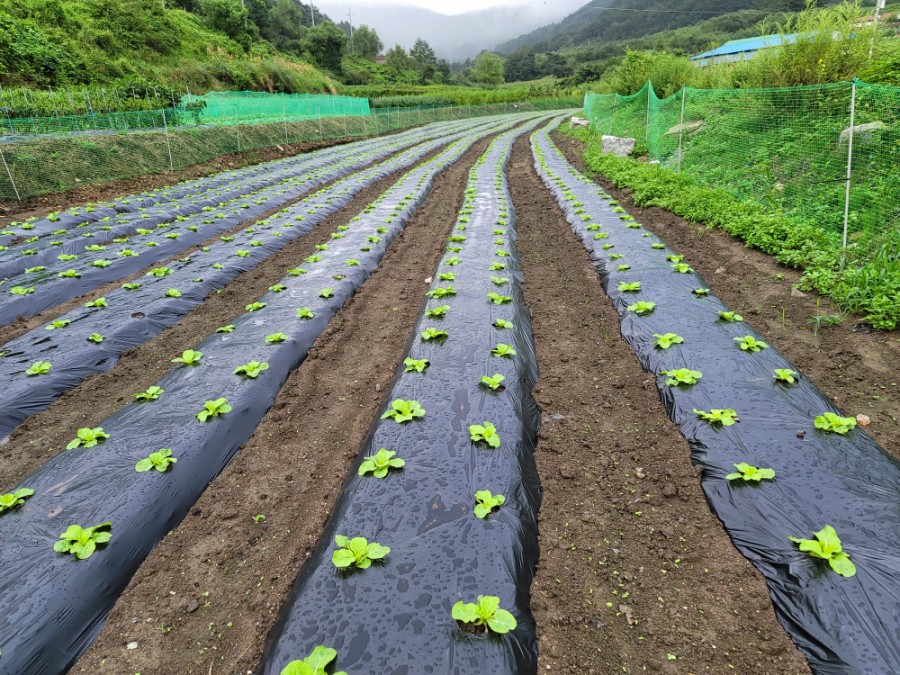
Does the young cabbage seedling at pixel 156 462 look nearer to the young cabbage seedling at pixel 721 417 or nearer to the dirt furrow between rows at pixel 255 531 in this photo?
the dirt furrow between rows at pixel 255 531

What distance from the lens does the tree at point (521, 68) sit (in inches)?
3878

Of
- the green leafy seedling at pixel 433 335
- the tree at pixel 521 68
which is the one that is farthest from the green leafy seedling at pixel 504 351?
the tree at pixel 521 68

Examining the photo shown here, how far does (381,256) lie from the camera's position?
25.7 ft

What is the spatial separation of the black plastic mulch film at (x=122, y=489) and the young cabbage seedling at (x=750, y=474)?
363 centimetres

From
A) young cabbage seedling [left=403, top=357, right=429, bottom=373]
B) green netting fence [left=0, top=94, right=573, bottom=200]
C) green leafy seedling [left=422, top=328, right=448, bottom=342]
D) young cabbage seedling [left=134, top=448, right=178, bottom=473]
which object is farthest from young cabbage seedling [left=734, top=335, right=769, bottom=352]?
green netting fence [left=0, top=94, right=573, bottom=200]

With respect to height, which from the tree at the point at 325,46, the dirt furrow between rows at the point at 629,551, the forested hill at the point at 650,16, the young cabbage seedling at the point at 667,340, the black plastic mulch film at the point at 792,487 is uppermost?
the forested hill at the point at 650,16

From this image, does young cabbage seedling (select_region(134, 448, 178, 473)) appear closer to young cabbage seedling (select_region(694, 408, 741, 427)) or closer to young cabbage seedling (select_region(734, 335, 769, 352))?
young cabbage seedling (select_region(694, 408, 741, 427))

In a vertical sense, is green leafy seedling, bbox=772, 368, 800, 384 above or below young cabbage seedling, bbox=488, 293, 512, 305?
below

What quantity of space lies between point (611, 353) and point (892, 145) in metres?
5.06

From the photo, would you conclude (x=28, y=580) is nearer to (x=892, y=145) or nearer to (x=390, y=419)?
(x=390, y=419)

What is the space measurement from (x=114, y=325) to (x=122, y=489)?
318 centimetres

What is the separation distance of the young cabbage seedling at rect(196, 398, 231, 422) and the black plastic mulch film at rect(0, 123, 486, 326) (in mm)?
4247

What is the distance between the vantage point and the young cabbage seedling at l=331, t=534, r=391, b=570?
235 centimetres

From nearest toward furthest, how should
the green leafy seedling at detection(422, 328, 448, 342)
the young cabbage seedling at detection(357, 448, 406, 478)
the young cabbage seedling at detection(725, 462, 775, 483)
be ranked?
the young cabbage seedling at detection(725, 462, 775, 483) < the young cabbage seedling at detection(357, 448, 406, 478) < the green leafy seedling at detection(422, 328, 448, 342)
